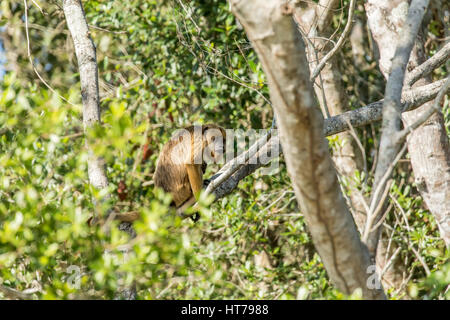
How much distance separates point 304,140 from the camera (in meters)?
2.09

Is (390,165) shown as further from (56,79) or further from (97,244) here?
(56,79)

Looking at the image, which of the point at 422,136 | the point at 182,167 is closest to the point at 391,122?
the point at 182,167

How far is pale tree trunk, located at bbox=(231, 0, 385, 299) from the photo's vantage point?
200 centimetres

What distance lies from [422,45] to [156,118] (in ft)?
10.6

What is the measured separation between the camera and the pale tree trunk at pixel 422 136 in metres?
4.93

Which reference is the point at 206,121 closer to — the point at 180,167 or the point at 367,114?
the point at 180,167

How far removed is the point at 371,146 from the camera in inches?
282

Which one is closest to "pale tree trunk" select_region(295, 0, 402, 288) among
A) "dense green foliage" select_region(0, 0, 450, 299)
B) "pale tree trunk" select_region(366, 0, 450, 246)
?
"dense green foliage" select_region(0, 0, 450, 299)

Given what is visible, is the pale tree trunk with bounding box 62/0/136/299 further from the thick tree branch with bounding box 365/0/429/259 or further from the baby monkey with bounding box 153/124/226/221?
the thick tree branch with bounding box 365/0/429/259

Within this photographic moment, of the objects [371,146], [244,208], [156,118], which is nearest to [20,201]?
[244,208]

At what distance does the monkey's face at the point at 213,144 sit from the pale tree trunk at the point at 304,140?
2.87 meters

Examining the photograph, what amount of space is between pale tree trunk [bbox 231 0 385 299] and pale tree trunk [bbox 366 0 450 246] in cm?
288

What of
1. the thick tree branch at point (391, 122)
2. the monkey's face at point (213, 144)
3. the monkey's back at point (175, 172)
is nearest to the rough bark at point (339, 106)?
the monkey's face at point (213, 144)

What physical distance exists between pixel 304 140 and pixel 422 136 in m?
3.30
